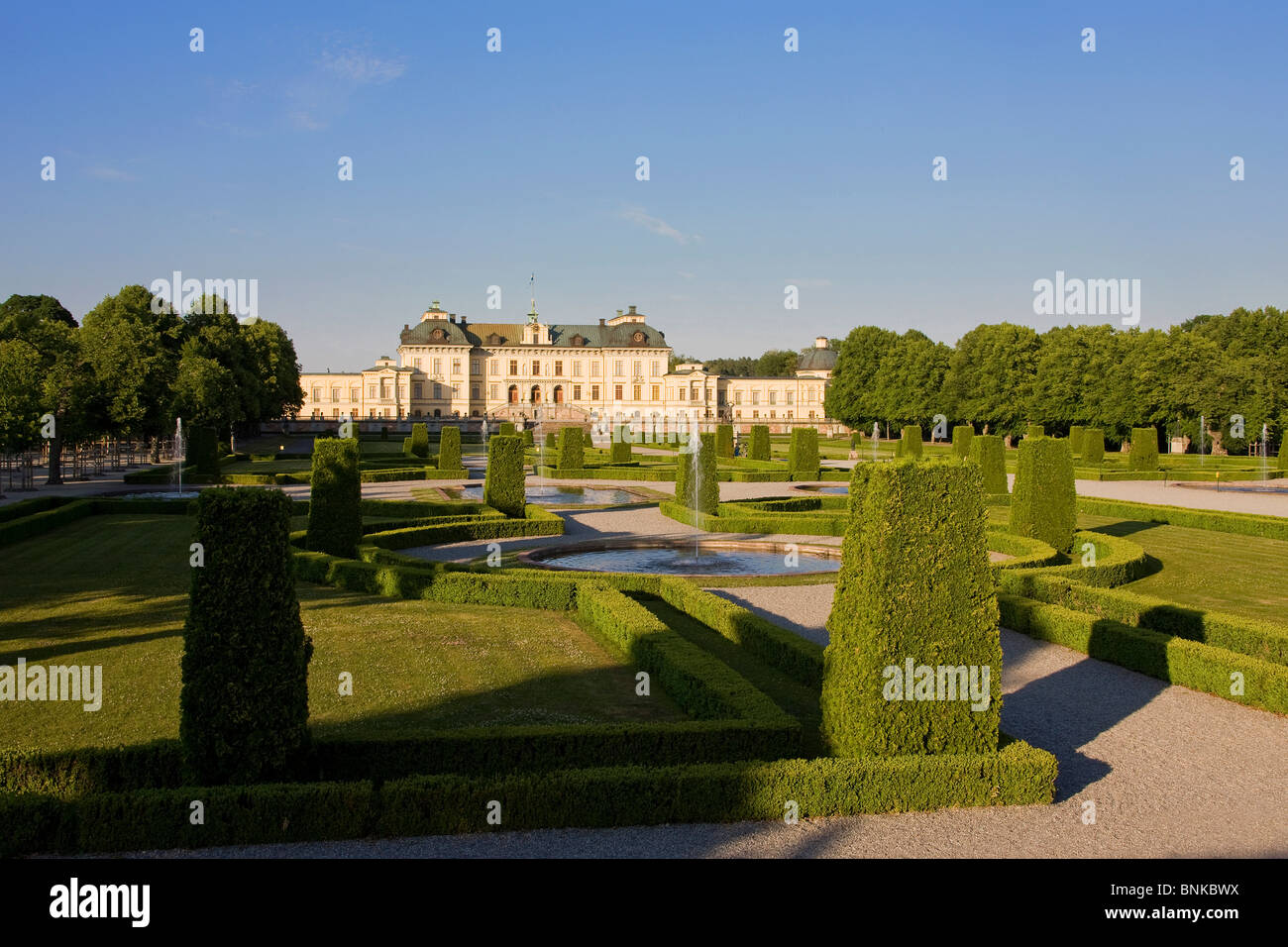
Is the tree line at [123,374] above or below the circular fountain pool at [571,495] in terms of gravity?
above

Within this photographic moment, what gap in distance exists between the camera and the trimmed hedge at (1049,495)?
13.4m

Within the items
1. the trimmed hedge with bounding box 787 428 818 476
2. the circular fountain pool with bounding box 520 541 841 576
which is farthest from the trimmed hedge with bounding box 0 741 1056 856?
the trimmed hedge with bounding box 787 428 818 476

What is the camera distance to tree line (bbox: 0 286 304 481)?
22.6 meters

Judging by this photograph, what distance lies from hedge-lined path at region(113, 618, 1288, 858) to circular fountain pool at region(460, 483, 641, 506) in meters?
14.9

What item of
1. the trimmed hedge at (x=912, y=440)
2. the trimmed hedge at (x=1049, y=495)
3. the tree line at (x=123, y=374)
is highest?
the tree line at (x=123, y=374)

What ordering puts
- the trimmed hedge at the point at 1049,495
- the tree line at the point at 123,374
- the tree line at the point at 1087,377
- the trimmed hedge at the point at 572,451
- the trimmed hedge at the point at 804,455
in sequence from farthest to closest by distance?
1. the tree line at the point at 1087,377
2. the trimmed hedge at the point at 572,451
3. the trimmed hedge at the point at 804,455
4. the tree line at the point at 123,374
5. the trimmed hedge at the point at 1049,495

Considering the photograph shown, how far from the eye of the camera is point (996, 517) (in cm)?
1836

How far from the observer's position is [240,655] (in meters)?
4.87

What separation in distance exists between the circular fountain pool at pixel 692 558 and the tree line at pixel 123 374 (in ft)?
49.6

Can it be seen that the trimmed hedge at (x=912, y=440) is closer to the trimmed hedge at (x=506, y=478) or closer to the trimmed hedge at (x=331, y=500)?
the trimmed hedge at (x=506, y=478)

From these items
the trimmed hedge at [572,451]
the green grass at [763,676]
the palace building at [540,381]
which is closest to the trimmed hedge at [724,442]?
the trimmed hedge at [572,451]

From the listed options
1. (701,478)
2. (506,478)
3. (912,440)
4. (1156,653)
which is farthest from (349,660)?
(912,440)
